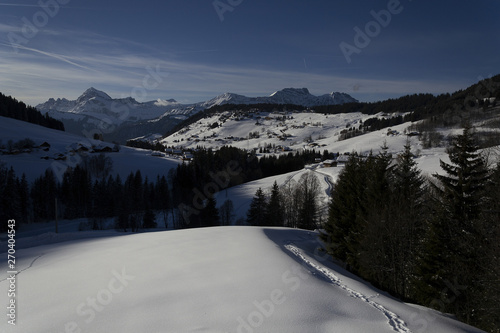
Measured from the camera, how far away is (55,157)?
81750mm

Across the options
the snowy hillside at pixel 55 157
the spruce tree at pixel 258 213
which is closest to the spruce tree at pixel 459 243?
the spruce tree at pixel 258 213

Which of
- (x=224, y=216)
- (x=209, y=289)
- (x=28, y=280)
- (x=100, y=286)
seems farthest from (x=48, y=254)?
(x=224, y=216)

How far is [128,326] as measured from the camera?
5.79 meters

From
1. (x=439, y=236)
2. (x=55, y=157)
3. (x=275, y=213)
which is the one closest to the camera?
(x=439, y=236)

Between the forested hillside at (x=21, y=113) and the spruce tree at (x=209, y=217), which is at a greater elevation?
the forested hillside at (x=21, y=113)

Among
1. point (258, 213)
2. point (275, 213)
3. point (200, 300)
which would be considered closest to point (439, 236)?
point (200, 300)

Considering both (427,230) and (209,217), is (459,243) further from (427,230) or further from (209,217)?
(209,217)

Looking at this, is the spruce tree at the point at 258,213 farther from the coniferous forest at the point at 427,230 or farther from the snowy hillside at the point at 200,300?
the snowy hillside at the point at 200,300

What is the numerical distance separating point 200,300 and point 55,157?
95168 millimetres

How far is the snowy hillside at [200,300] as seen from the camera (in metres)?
5.89

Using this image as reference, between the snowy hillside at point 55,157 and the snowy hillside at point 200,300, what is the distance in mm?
74386

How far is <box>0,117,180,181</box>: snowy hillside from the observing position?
244 feet

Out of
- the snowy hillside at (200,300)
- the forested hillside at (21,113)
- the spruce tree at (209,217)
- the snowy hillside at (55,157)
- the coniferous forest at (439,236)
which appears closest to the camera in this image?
the snowy hillside at (200,300)

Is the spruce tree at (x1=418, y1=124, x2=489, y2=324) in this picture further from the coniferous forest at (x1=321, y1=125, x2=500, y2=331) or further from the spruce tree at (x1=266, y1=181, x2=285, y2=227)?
the spruce tree at (x1=266, y1=181, x2=285, y2=227)
